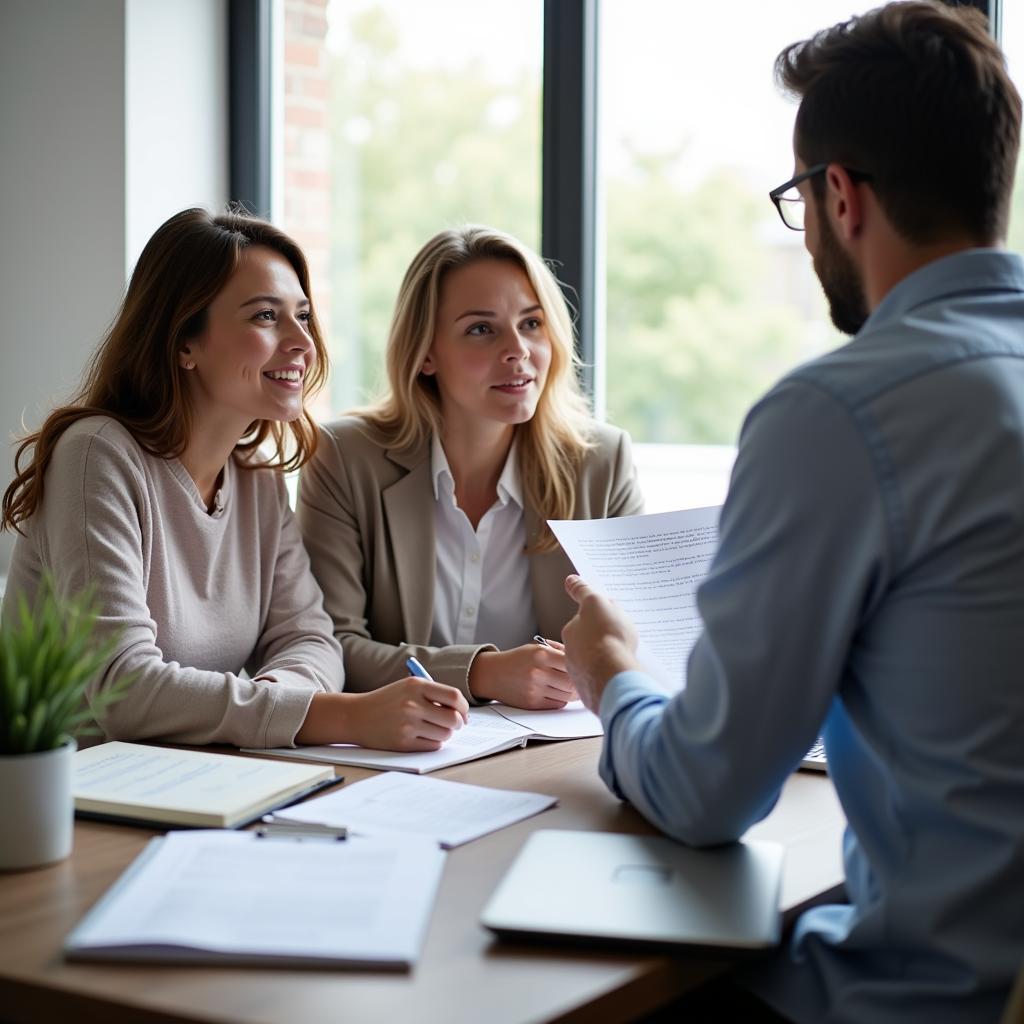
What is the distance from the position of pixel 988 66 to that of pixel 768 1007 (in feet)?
2.82

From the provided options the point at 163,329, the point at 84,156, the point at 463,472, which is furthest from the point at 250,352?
the point at 84,156

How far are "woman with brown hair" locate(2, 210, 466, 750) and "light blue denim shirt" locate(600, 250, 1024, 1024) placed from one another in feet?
2.20

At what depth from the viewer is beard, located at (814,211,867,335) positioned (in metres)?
1.23

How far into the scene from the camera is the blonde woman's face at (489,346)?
91.6 inches

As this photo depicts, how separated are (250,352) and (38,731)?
97cm

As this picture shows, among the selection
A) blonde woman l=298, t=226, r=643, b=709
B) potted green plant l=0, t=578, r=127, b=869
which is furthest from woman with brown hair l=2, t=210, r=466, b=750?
potted green plant l=0, t=578, r=127, b=869

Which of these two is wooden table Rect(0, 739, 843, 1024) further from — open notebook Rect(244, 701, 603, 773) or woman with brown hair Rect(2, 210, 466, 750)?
woman with brown hair Rect(2, 210, 466, 750)

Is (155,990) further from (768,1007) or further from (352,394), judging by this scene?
(352,394)

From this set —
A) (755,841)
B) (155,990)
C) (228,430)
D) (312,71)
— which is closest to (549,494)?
(228,430)

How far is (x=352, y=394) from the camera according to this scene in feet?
12.8

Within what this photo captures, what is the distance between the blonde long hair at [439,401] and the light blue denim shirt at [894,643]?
1290 mm

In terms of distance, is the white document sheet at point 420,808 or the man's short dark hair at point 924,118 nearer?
the man's short dark hair at point 924,118

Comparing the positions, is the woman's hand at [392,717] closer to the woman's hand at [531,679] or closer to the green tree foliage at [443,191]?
the woman's hand at [531,679]

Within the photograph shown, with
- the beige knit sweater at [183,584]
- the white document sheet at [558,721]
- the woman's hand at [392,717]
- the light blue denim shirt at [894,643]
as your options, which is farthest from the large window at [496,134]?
the light blue denim shirt at [894,643]
